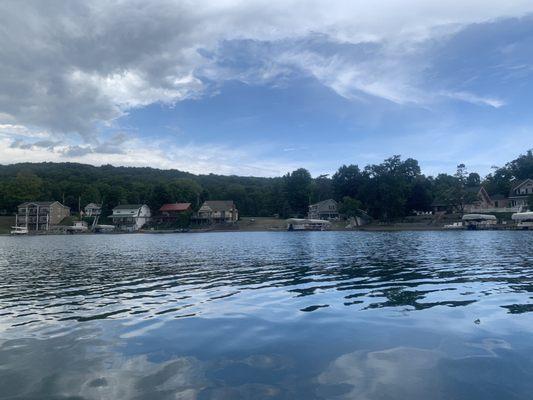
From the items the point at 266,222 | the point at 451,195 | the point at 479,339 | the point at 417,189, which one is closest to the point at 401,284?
the point at 479,339

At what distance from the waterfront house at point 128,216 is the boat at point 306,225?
58.1m

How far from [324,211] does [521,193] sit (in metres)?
58.0

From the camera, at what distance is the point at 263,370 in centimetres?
792

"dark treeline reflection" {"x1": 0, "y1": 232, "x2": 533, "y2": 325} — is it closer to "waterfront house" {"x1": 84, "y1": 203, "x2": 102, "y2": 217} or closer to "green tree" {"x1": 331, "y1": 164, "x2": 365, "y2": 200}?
"green tree" {"x1": 331, "y1": 164, "x2": 365, "y2": 200}

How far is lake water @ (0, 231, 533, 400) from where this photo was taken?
7125 mm

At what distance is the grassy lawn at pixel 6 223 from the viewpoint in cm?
14250

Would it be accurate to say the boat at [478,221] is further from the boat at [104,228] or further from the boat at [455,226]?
the boat at [104,228]

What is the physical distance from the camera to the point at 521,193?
353 feet

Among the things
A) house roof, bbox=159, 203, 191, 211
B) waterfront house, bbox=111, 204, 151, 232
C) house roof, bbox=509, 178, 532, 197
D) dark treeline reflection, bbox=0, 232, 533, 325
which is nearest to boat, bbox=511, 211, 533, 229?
house roof, bbox=509, 178, 532, 197

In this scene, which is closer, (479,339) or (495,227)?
(479,339)

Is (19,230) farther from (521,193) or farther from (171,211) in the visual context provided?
(521,193)

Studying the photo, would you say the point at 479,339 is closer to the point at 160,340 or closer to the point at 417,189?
the point at 160,340

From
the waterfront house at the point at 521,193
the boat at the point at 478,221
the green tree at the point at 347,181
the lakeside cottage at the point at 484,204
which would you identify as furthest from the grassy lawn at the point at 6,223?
the waterfront house at the point at 521,193

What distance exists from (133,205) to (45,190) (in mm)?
39771
